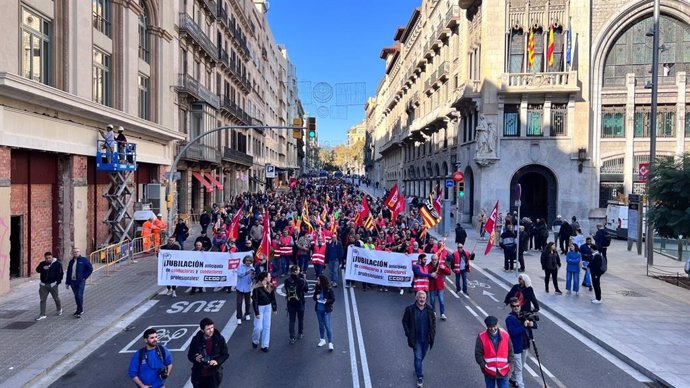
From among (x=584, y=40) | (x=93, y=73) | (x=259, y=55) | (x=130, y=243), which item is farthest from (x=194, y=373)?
(x=259, y=55)

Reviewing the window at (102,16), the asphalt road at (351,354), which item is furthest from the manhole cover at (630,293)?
the window at (102,16)

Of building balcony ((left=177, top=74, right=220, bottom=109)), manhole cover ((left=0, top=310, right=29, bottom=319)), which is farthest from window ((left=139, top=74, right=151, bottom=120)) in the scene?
manhole cover ((left=0, top=310, right=29, bottom=319))

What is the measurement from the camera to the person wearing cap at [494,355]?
269 inches

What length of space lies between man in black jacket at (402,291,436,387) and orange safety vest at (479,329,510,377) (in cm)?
116

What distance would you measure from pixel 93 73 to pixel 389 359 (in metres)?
18.0

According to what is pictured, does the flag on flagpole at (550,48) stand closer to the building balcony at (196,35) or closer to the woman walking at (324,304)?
the building balcony at (196,35)

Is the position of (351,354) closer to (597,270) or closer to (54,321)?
(54,321)

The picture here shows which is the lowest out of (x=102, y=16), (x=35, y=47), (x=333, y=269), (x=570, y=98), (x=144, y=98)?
(x=333, y=269)

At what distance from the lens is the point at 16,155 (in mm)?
15922

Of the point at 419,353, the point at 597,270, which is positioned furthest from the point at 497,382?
the point at 597,270

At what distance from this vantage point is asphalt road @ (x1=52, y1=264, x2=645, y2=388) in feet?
27.6

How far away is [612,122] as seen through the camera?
3303 centimetres

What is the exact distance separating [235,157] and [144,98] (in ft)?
61.5

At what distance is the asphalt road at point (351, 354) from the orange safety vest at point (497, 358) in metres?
1.48
